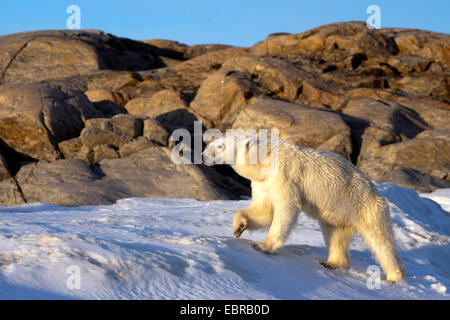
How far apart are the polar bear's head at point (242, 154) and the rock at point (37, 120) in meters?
11.8

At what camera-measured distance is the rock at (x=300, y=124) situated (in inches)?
739

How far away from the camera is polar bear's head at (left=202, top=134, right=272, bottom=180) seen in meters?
5.60

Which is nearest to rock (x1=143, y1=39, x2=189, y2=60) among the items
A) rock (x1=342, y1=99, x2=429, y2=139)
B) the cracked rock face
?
the cracked rock face

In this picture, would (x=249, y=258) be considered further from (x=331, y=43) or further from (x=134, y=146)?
(x=331, y=43)

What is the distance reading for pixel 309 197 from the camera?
5.68 m

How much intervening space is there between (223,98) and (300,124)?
491cm

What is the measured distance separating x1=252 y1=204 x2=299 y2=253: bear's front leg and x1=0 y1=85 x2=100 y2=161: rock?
12.2 metres

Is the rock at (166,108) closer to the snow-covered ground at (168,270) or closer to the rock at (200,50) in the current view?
the snow-covered ground at (168,270)

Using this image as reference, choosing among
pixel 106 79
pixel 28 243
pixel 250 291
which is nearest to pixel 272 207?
pixel 250 291

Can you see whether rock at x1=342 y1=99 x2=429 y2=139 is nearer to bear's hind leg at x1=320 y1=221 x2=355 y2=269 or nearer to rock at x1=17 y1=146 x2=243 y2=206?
rock at x1=17 y1=146 x2=243 y2=206

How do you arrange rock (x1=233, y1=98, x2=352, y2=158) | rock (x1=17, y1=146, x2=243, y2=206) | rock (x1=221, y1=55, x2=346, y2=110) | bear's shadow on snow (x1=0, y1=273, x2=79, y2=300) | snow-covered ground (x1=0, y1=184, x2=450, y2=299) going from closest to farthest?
bear's shadow on snow (x1=0, y1=273, x2=79, y2=300)
snow-covered ground (x1=0, y1=184, x2=450, y2=299)
rock (x1=17, y1=146, x2=243, y2=206)
rock (x1=233, y1=98, x2=352, y2=158)
rock (x1=221, y1=55, x2=346, y2=110)
